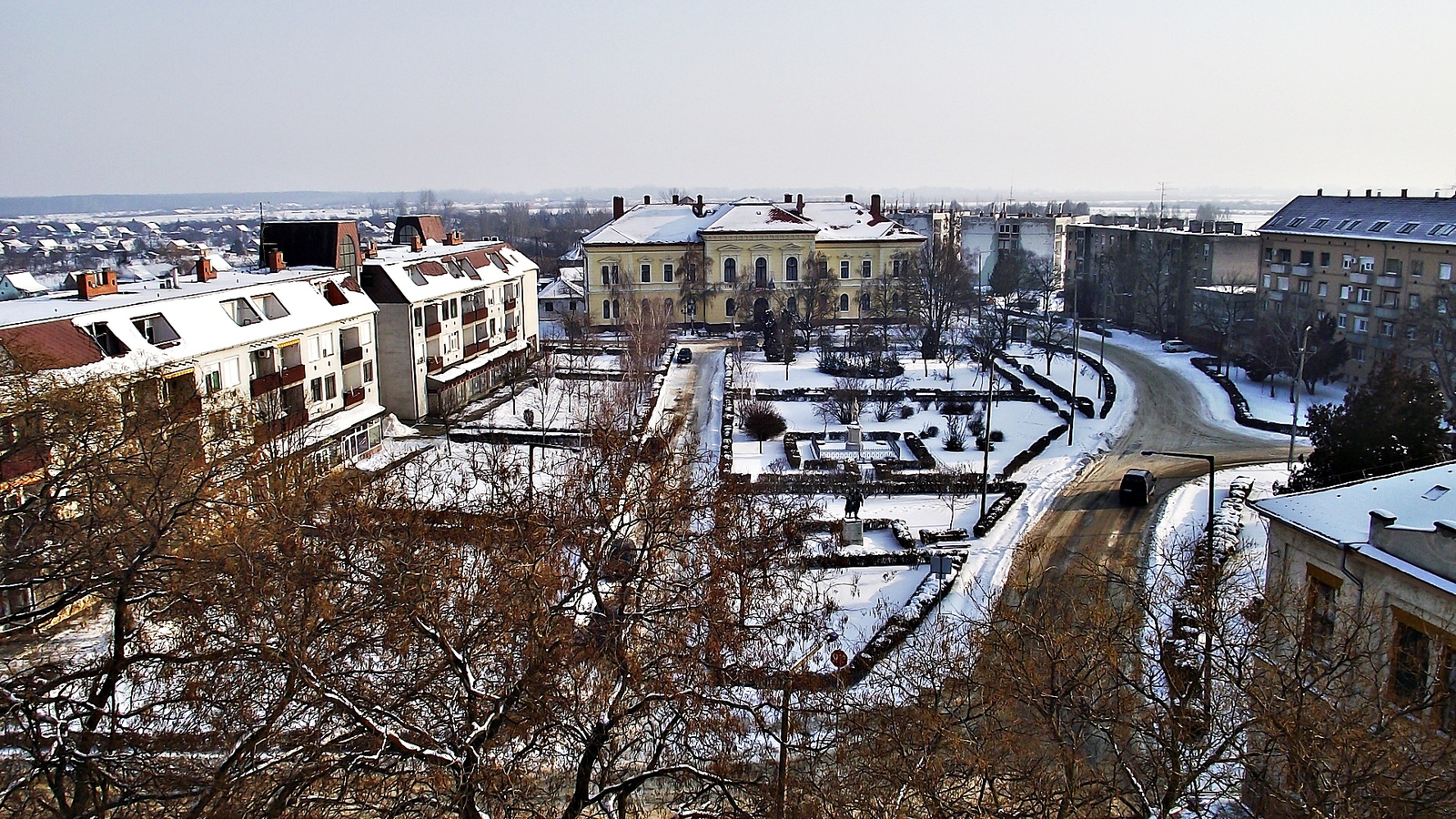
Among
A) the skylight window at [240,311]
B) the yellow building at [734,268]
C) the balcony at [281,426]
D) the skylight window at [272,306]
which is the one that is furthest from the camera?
the yellow building at [734,268]

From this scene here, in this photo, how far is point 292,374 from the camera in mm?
25578

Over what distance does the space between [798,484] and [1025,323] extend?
1150 inches

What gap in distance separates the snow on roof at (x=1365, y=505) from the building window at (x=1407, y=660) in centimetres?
114

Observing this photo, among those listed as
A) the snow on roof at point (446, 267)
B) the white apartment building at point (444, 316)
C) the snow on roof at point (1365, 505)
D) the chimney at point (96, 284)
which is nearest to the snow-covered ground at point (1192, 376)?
the snow on roof at point (1365, 505)

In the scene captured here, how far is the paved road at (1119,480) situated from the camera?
19.4 meters

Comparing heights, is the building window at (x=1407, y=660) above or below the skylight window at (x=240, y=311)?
below

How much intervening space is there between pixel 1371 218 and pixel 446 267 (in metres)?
35.9

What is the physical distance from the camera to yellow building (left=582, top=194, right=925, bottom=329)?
52.5 metres

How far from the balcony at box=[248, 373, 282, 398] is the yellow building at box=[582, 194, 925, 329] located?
89.9 feet

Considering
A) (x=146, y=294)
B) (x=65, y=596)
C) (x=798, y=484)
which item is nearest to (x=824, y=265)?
(x=798, y=484)

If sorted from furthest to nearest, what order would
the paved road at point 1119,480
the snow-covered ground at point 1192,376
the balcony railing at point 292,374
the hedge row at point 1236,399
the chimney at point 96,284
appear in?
1. the snow-covered ground at point 1192,376
2. the hedge row at point 1236,399
3. the balcony railing at point 292,374
4. the chimney at point 96,284
5. the paved road at point 1119,480

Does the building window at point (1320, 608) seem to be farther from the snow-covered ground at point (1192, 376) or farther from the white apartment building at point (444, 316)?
the white apartment building at point (444, 316)

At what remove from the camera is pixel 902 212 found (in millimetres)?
85562

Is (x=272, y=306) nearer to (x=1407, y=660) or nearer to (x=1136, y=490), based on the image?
(x=1136, y=490)
